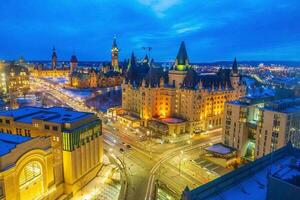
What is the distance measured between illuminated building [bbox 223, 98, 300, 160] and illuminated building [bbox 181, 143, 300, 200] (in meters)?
26.1

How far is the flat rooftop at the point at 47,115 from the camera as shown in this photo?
172 feet

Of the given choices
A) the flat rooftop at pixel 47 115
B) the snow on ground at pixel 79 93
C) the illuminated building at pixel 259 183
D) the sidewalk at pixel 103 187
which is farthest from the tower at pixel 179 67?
the snow on ground at pixel 79 93

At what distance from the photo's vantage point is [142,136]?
81375mm

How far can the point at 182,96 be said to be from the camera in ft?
287

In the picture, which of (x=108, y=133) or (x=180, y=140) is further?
(x=108, y=133)

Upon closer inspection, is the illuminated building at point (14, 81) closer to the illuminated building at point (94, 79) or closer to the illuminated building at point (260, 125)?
the illuminated building at point (94, 79)

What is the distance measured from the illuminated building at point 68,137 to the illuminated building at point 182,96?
97.3 feet

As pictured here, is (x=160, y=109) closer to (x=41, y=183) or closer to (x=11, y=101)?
(x=41, y=183)

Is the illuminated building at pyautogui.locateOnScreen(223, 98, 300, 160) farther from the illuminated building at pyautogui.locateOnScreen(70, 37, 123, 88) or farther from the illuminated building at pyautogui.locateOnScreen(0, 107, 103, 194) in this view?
the illuminated building at pyautogui.locateOnScreen(70, 37, 123, 88)

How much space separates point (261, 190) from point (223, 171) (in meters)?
35.6

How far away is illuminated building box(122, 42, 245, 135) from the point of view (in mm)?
84562

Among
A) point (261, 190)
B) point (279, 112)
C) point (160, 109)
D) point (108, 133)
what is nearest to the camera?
point (261, 190)

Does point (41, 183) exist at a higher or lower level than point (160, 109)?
lower

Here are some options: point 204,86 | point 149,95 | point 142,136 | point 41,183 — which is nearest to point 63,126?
point 41,183
